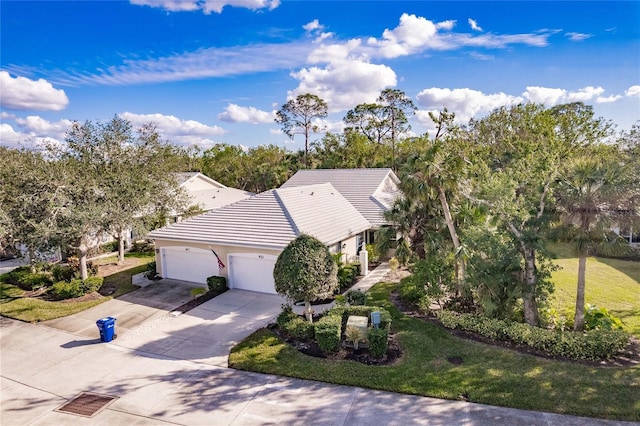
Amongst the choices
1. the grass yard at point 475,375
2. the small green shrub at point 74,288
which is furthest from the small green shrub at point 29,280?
the grass yard at point 475,375

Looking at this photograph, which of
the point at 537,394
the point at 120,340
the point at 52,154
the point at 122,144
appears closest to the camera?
the point at 537,394

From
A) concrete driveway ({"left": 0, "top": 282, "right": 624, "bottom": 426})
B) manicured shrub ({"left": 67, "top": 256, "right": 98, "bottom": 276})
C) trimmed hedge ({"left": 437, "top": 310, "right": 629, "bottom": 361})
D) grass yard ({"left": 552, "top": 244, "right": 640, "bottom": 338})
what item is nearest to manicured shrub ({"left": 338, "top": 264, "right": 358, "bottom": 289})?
concrete driveway ({"left": 0, "top": 282, "right": 624, "bottom": 426})

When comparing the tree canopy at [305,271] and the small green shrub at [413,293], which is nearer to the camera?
the tree canopy at [305,271]

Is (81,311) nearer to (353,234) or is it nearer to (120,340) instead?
(120,340)

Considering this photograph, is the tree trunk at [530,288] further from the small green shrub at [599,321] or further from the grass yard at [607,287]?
the grass yard at [607,287]

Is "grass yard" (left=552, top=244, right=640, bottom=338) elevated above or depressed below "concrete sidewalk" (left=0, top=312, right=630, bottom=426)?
above

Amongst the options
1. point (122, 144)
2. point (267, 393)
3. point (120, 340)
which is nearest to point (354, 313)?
point (267, 393)

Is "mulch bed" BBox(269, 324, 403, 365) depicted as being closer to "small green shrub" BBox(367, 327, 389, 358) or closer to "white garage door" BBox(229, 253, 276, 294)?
"small green shrub" BBox(367, 327, 389, 358)
